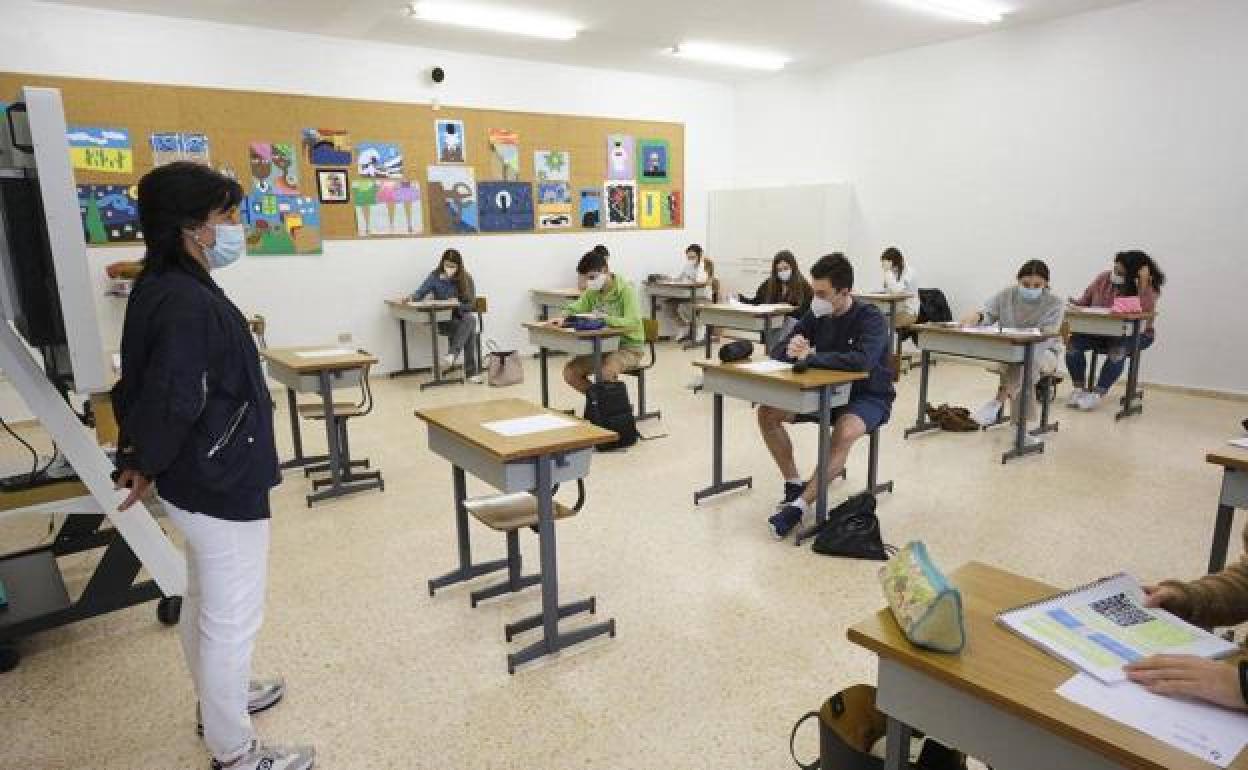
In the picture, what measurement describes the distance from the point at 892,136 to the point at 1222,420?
431 centimetres

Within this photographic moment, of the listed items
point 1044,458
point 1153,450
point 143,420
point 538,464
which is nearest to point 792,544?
point 538,464

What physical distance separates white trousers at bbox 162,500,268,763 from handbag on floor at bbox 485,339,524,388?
5079mm

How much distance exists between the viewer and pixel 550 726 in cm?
225

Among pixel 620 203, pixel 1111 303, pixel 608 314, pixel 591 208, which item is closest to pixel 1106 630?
pixel 608 314

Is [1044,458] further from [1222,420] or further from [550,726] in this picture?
[550,726]

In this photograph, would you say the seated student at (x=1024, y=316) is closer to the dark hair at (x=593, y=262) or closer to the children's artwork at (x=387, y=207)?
the dark hair at (x=593, y=262)

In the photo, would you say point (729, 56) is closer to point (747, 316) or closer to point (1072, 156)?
→ point (747, 316)

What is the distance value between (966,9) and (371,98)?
5475mm

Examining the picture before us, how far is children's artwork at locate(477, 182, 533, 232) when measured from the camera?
8141 mm

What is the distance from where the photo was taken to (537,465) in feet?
8.16

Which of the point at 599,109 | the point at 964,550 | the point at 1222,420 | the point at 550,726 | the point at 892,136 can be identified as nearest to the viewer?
the point at 550,726

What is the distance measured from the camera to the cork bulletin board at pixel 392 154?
6203mm

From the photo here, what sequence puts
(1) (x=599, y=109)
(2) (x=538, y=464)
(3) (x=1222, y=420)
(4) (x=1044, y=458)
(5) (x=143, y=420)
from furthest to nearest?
(1) (x=599, y=109) < (3) (x=1222, y=420) < (4) (x=1044, y=458) < (2) (x=538, y=464) < (5) (x=143, y=420)

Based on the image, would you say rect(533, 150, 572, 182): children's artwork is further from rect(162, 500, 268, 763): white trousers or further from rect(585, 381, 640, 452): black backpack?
rect(162, 500, 268, 763): white trousers
